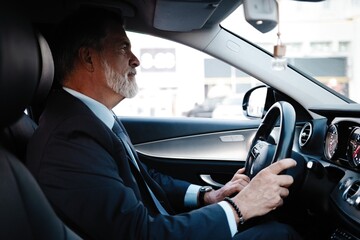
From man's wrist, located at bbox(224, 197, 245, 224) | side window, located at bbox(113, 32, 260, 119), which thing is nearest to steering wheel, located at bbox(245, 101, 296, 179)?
man's wrist, located at bbox(224, 197, 245, 224)

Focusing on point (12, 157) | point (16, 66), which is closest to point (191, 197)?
point (12, 157)

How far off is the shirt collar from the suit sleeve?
25cm

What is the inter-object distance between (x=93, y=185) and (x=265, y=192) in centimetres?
54

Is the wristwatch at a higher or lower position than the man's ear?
lower

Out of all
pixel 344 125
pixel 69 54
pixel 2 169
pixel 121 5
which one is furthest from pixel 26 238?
pixel 121 5

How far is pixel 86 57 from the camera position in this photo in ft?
5.82

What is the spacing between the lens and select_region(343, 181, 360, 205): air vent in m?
1.65

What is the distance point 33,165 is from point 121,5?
121cm

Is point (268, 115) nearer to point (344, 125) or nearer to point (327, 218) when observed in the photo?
point (344, 125)

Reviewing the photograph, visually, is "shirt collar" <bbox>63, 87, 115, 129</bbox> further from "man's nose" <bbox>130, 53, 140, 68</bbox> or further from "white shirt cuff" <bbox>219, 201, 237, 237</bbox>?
"white shirt cuff" <bbox>219, 201, 237, 237</bbox>

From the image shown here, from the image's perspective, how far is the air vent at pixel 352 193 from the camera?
165cm

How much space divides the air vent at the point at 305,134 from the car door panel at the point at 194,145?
1.85 ft

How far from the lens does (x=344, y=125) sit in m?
1.95

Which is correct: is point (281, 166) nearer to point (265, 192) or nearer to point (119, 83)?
point (265, 192)
